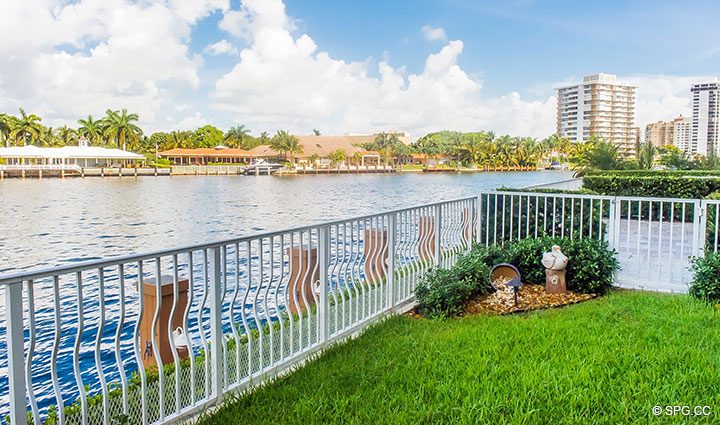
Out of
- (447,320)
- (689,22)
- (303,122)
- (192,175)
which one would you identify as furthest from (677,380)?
(303,122)

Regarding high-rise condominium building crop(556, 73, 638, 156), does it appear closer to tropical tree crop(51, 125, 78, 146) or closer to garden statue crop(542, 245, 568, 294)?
tropical tree crop(51, 125, 78, 146)

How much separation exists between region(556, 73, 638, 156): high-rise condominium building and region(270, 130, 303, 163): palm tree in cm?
3653

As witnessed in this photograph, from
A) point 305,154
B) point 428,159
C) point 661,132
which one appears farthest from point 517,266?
point 428,159

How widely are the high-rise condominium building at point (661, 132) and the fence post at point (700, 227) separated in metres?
65.9

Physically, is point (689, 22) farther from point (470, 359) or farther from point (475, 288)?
point (470, 359)

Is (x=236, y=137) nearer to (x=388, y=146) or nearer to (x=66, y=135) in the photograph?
(x=388, y=146)

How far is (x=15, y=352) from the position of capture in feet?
5.63

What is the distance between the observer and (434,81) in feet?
194

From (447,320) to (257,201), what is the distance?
2828 cm

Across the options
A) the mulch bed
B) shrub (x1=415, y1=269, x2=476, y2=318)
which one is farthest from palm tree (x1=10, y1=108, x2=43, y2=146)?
the mulch bed

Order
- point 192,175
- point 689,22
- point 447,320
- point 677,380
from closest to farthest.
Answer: point 677,380
point 447,320
point 689,22
point 192,175

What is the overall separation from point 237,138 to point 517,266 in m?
74.5

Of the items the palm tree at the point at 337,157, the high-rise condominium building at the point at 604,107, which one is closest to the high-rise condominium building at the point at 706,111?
the high-rise condominium building at the point at 604,107

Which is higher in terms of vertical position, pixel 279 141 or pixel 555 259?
pixel 279 141
